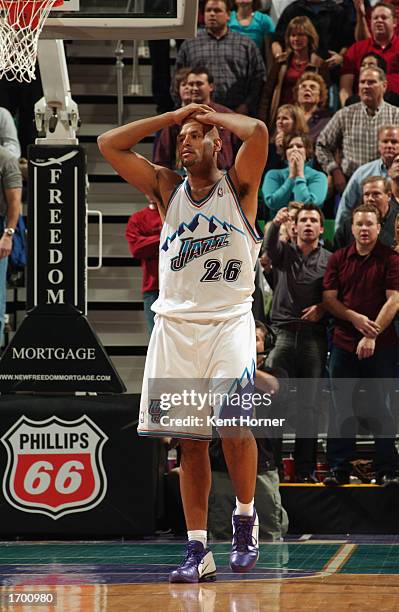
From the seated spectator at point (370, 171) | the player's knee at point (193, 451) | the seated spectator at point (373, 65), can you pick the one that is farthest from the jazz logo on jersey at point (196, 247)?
the seated spectator at point (373, 65)

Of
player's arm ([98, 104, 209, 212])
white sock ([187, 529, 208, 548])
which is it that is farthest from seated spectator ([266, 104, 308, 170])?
white sock ([187, 529, 208, 548])

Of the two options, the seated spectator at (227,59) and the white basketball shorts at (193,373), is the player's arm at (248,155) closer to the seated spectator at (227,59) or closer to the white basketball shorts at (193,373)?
the white basketball shorts at (193,373)

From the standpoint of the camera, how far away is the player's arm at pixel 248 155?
5312 millimetres

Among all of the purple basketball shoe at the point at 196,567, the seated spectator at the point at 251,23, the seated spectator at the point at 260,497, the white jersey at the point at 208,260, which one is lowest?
the seated spectator at the point at 260,497

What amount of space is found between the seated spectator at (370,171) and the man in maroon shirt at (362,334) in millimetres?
810

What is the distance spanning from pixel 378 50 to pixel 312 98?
120 centimetres

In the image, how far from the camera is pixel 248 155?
17.5ft

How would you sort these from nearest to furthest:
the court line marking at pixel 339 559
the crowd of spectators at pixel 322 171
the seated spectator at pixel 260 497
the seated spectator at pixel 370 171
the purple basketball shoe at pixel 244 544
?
the purple basketball shoe at pixel 244 544
the court line marking at pixel 339 559
the seated spectator at pixel 260 497
the crowd of spectators at pixel 322 171
the seated spectator at pixel 370 171

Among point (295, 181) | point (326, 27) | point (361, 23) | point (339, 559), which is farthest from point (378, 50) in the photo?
point (339, 559)

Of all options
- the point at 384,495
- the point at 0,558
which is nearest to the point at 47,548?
the point at 0,558

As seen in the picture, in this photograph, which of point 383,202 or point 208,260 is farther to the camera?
point 383,202

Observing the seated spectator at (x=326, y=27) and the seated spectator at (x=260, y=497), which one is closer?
the seated spectator at (x=260, y=497)

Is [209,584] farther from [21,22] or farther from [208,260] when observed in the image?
[21,22]

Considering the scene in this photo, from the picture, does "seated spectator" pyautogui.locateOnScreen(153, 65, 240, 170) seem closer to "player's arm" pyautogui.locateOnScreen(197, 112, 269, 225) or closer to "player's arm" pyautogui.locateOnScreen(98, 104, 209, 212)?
"player's arm" pyautogui.locateOnScreen(98, 104, 209, 212)
